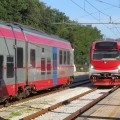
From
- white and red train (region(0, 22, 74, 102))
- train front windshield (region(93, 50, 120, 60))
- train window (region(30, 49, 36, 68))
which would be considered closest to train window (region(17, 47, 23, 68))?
white and red train (region(0, 22, 74, 102))

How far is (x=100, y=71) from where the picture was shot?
29828 mm

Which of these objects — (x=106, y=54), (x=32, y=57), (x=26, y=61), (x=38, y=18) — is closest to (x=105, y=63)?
(x=106, y=54)

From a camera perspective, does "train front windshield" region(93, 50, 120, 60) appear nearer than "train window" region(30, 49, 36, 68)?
No

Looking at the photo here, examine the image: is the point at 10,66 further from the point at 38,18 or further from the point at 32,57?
the point at 38,18

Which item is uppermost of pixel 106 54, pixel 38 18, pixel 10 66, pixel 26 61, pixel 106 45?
pixel 38 18

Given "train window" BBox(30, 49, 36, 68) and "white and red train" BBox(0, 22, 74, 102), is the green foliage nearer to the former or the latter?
"white and red train" BBox(0, 22, 74, 102)

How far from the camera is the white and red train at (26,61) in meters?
16.4

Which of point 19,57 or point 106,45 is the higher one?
point 106,45

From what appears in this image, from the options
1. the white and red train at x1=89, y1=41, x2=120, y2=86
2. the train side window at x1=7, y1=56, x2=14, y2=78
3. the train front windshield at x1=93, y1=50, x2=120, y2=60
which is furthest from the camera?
the train front windshield at x1=93, y1=50, x2=120, y2=60

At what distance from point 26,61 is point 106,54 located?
12.3 m

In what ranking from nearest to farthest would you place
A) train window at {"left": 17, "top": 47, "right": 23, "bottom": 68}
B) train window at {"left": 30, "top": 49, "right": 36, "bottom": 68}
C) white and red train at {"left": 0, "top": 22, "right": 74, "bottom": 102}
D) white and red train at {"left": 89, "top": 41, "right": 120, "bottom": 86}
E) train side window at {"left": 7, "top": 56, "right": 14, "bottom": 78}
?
1. white and red train at {"left": 0, "top": 22, "right": 74, "bottom": 102}
2. train side window at {"left": 7, "top": 56, "right": 14, "bottom": 78}
3. train window at {"left": 17, "top": 47, "right": 23, "bottom": 68}
4. train window at {"left": 30, "top": 49, "right": 36, "bottom": 68}
5. white and red train at {"left": 89, "top": 41, "right": 120, "bottom": 86}

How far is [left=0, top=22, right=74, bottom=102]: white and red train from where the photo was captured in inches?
645

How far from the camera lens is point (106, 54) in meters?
30.2

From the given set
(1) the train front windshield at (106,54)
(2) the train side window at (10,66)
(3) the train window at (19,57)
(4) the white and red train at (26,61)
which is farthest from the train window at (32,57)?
(1) the train front windshield at (106,54)
